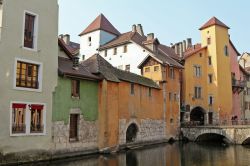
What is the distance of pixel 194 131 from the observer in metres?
37.1

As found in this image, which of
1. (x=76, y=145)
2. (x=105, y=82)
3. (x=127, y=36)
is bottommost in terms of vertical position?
(x=76, y=145)

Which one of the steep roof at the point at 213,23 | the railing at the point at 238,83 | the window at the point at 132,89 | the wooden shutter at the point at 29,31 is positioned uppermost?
the steep roof at the point at 213,23

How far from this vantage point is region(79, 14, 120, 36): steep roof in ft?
146

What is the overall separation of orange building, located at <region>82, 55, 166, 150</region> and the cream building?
16.8ft

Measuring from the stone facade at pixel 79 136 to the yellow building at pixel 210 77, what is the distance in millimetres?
19430

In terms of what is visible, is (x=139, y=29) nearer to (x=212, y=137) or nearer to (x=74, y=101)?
(x=212, y=137)

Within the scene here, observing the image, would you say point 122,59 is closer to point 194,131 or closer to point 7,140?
point 194,131

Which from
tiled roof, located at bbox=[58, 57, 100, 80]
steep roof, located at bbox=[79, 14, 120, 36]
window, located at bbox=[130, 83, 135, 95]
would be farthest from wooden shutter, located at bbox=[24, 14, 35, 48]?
steep roof, located at bbox=[79, 14, 120, 36]

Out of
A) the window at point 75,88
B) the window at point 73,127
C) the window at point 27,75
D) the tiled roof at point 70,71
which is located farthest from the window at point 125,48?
the window at point 27,75

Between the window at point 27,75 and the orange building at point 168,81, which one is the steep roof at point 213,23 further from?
the window at point 27,75

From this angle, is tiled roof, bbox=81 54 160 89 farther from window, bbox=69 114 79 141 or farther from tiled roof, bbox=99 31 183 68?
tiled roof, bbox=99 31 183 68

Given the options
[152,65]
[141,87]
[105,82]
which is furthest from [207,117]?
[105,82]

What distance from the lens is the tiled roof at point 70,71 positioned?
74.4ft

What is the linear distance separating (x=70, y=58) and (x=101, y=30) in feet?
61.7
